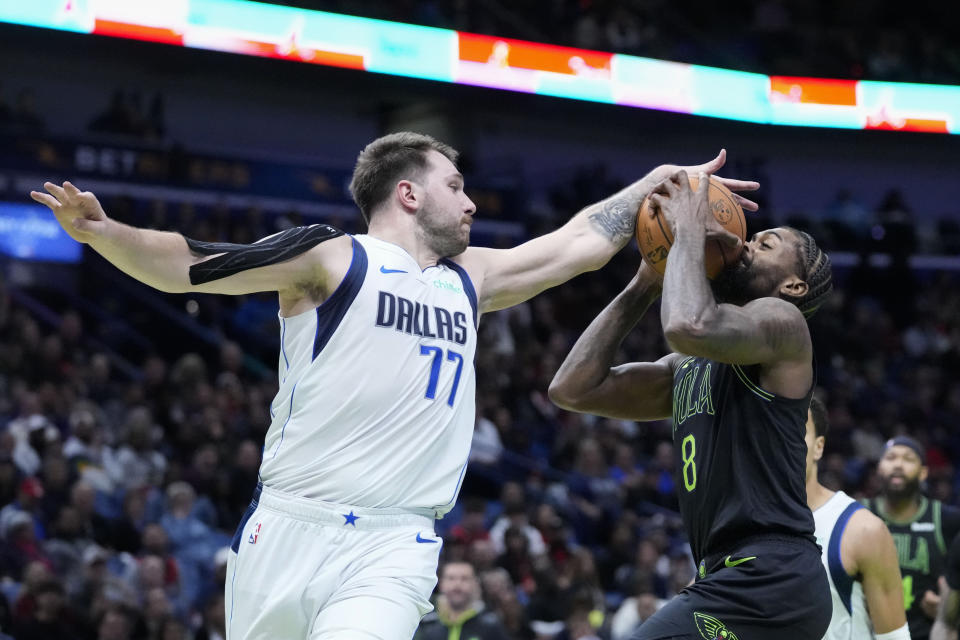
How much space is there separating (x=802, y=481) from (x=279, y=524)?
180 centimetres

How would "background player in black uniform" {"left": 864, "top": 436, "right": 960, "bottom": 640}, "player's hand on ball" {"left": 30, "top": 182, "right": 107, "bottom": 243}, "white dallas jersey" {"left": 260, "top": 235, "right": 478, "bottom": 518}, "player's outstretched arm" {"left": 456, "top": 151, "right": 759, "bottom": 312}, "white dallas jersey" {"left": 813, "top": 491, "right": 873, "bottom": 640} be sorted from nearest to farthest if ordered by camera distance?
"player's hand on ball" {"left": 30, "top": 182, "right": 107, "bottom": 243}
"white dallas jersey" {"left": 260, "top": 235, "right": 478, "bottom": 518}
"player's outstretched arm" {"left": 456, "top": 151, "right": 759, "bottom": 312}
"white dallas jersey" {"left": 813, "top": 491, "right": 873, "bottom": 640}
"background player in black uniform" {"left": 864, "top": 436, "right": 960, "bottom": 640}

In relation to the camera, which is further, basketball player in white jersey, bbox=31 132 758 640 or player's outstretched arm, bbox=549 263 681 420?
player's outstretched arm, bbox=549 263 681 420

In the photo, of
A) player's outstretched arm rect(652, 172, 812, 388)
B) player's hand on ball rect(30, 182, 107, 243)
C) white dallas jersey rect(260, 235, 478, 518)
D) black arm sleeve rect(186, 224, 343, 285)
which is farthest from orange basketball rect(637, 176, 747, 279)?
player's hand on ball rect(30, 182, 107, 243)

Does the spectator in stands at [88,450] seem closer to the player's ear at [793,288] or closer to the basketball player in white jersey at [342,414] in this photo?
the basketball player in white jersey at [342,414]

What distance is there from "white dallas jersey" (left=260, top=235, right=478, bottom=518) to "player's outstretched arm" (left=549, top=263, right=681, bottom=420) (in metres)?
0.76

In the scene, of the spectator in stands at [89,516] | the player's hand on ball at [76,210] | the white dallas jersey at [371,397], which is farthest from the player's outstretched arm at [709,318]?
the spectator in stands at [89,516]

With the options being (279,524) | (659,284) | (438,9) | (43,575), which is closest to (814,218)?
(438,9)

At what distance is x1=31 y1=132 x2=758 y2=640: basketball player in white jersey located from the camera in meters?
4.01

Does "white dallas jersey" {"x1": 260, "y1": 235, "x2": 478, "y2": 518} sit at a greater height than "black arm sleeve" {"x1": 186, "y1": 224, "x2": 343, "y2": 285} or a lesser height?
lesser

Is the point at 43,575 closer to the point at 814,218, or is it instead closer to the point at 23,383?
the point at 23,383

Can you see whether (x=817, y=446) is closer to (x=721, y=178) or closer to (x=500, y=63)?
(x=721, y=178)

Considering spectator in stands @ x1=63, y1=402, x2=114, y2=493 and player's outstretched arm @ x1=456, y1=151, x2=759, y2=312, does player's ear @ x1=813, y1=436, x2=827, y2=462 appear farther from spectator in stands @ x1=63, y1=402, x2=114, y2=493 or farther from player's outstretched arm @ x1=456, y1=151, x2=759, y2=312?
spectator in stands @ x1=63, y1=402, x2=114, y2=493

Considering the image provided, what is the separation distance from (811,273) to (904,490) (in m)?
3.55

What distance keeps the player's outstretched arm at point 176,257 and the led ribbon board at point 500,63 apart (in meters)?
11.8
